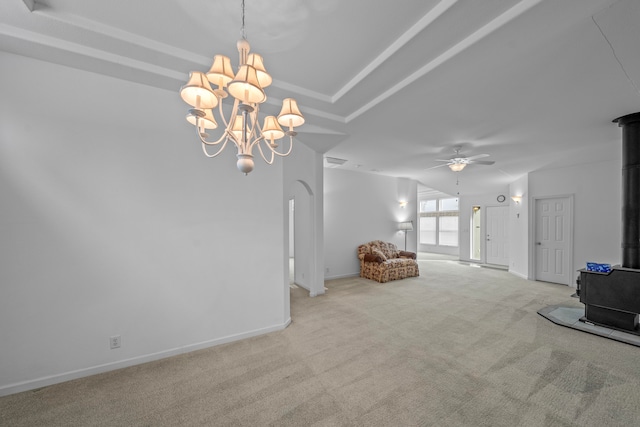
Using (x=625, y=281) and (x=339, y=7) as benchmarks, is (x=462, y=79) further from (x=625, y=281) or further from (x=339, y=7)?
(x=625, y=281)

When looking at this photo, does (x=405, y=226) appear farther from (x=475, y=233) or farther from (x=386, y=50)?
(x=386, y=50)

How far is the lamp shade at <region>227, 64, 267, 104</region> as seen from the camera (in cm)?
139

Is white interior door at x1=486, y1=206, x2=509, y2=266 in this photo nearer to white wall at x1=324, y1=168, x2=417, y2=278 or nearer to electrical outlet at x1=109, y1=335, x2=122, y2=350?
white wall at x1=324, y1=168, x2=417, y2=278

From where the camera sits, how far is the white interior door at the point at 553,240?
5.47 meters

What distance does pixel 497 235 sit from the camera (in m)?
7.88

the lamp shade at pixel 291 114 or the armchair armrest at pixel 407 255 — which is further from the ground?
the lamp shade at pixel 291 114

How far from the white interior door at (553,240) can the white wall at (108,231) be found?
22.6 feet

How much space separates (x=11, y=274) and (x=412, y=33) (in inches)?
158

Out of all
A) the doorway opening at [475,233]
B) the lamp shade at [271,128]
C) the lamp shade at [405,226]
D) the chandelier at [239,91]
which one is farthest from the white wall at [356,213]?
the chandelier at [239,91]

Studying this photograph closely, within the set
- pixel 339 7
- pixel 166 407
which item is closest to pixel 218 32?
pixel 339 7

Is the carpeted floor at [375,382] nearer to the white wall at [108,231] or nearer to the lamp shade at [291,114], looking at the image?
the white wall at [108,231]

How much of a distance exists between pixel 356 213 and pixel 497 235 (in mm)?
Answer: 4999

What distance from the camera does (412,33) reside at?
1.94 meters

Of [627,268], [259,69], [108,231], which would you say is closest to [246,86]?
[259,69]
